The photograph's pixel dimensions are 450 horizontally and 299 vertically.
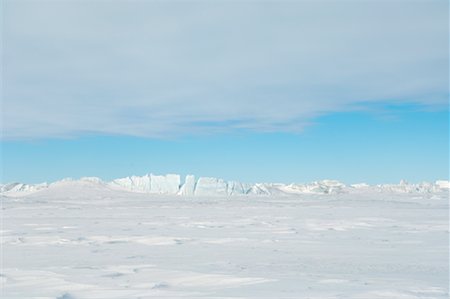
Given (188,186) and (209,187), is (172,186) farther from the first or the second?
(209,187)

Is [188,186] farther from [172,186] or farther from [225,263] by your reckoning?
[225,263]

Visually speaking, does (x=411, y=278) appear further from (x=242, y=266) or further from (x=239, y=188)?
(x=239, y=188)

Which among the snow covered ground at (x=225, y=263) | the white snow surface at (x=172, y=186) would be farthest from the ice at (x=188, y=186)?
the snow covered ground at (x=225, y=263)

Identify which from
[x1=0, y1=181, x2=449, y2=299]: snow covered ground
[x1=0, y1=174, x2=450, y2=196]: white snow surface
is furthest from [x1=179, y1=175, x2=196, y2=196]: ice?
[x1=0, y1=181, x2=449, y2=299]: snow covered ground

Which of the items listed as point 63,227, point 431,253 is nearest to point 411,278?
point 431,253

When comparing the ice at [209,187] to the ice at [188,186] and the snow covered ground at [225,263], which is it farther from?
the snow covered ground at [225,263]

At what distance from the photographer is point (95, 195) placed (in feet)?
146

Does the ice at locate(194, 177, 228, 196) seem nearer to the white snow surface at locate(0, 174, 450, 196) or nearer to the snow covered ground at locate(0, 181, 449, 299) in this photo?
the white snow surface at locate(0, 174, 450, 196)

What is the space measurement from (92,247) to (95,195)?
119 ft

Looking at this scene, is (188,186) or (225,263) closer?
(225,263)

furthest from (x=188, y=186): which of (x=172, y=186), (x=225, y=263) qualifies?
(x=225, y=263)

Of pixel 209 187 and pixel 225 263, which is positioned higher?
pixel 209 187

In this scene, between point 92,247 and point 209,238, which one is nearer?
point 92,247

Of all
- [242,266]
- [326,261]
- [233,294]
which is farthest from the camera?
[326,261]
